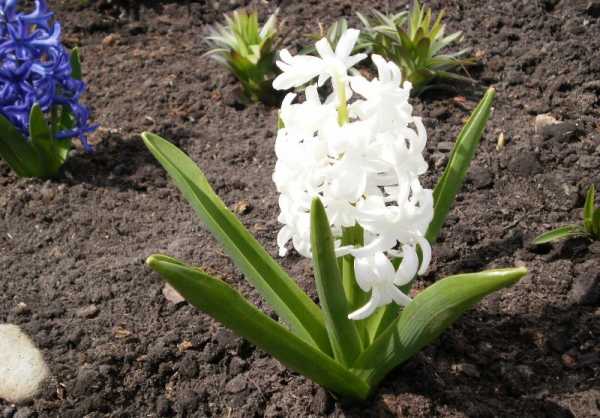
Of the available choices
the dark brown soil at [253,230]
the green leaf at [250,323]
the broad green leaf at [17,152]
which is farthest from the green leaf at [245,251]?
the broad green leaf at [17,152]

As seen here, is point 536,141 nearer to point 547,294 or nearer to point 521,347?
point 547,294

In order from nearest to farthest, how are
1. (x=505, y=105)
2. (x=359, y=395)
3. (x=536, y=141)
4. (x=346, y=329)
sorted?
(x=346, y=329) → (x=359, y=395) → (x=536, y=141) → (x=505, y=105)

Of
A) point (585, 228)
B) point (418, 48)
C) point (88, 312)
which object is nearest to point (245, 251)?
point (88, 312)

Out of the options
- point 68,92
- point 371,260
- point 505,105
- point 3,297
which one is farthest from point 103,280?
point 505,105

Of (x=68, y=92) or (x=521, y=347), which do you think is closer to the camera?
(x=521, y=347)

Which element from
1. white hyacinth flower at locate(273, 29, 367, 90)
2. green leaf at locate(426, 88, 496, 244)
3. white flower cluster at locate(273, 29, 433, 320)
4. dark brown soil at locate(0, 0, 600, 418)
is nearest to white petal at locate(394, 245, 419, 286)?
white flower cluster at locate(273, 29, 433, 320)

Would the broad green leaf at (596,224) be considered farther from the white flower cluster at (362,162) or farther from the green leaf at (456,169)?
the white flower cluster at (362,162)
